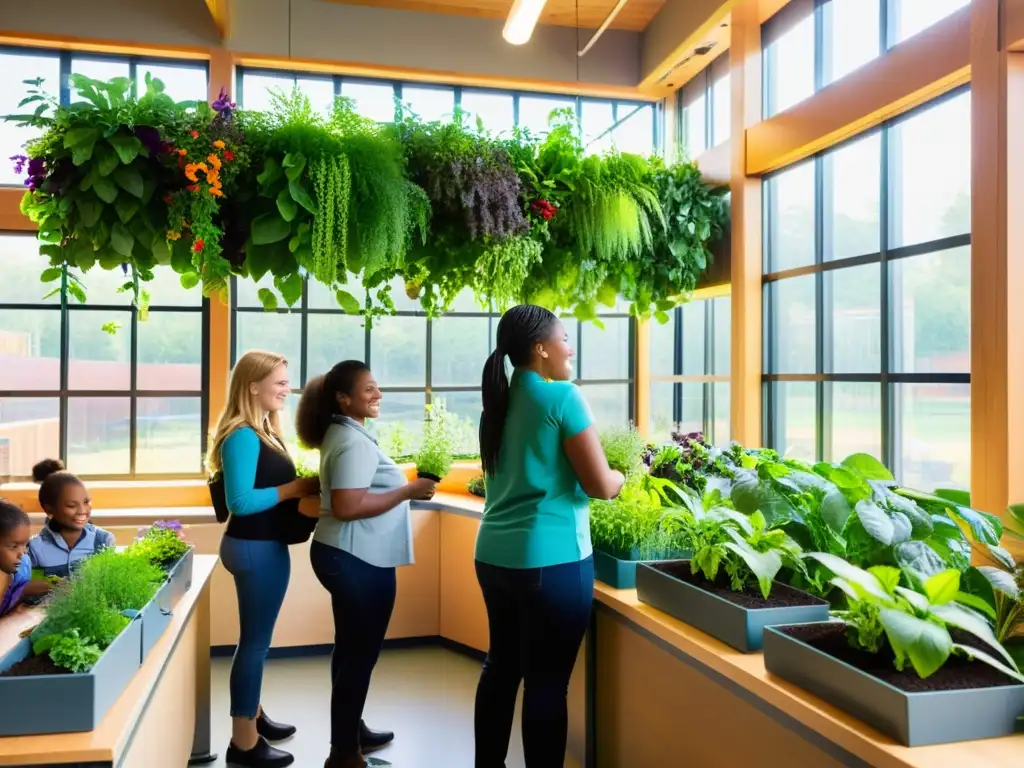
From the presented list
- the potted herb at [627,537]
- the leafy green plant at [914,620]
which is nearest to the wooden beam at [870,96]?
the potted herb at [627,537]

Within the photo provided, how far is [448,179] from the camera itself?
12.1ft

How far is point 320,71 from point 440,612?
3.68m

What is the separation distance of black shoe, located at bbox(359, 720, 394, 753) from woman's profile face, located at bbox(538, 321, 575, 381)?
1.91 metres

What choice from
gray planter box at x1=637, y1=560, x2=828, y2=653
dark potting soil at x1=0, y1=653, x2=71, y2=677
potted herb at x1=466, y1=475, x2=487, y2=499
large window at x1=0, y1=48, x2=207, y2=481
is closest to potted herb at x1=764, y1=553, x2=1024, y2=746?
gray planter box at x1=637, y1=560, x2=828, y2=653

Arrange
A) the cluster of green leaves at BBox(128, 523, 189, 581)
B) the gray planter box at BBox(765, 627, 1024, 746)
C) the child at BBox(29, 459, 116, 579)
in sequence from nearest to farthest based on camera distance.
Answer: the gray planter box at BBox(765, 627, 1024, 746), the cluster of green leaves at BBox(128, 523, 189, 581), the child at BBox(29, 459, 116, 579)

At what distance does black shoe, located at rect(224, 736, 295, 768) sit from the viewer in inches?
123

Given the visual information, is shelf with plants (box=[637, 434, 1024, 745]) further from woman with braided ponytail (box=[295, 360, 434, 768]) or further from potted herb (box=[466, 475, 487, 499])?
potted herb (box=[466, 475, 487, 499])

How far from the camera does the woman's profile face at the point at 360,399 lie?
9.31 ft

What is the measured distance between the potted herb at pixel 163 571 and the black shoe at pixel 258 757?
771 mm

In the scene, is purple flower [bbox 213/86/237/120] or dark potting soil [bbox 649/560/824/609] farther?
purple flower [bbox 213/86/237/120]

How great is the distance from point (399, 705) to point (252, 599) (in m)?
1.29

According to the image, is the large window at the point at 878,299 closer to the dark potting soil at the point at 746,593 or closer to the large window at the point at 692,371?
the large window at the point at 692,371

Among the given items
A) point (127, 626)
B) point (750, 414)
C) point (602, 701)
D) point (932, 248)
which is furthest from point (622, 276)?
point (127, 626)

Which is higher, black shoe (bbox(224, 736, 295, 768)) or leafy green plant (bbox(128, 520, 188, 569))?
leafy green plant (bbox(128, 520, 188, 569))
